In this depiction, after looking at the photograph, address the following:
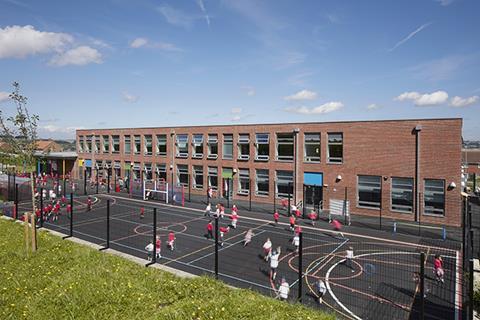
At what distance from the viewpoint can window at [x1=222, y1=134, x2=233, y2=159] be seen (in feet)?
124

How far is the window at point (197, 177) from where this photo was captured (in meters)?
40.7

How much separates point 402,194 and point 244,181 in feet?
52.2

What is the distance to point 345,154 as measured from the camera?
30.3 m

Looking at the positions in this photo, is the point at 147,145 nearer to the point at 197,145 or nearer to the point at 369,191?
the point at 197,145

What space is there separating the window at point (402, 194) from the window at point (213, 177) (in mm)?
19060

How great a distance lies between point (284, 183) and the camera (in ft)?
112

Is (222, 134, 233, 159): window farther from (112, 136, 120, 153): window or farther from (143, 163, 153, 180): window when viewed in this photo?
(112, 136, 120, 153): window

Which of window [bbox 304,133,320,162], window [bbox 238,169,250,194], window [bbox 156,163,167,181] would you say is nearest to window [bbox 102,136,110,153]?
window [bbox 156,163,167,181]

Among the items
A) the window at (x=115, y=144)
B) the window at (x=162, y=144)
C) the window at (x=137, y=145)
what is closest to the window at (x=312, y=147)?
the window at (x=162, y=144)

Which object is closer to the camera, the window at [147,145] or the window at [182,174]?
the window at [182,174]

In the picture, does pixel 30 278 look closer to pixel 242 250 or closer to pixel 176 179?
pixel 242 250

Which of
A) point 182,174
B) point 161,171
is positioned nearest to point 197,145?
point 182,174

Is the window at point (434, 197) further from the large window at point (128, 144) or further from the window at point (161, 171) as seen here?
the large window at point (128, 144)

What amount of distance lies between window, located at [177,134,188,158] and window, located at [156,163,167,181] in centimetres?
315
